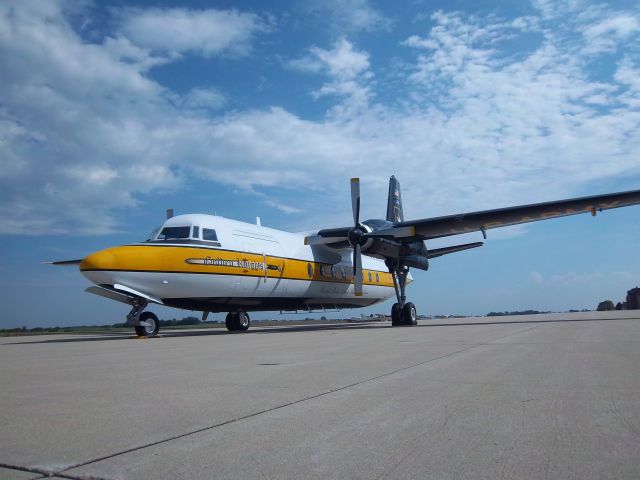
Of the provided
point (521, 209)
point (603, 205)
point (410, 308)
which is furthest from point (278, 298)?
point (603, 205)

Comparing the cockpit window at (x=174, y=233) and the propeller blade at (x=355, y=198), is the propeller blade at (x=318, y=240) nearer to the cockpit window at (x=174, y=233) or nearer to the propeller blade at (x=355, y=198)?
the propeller blade at (x=355, y=198)

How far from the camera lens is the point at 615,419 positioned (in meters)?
4.42

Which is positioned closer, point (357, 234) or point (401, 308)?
point (357, 234)

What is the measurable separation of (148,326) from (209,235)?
393cm

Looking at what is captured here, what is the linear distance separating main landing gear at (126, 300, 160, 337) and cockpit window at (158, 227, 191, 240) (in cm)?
255

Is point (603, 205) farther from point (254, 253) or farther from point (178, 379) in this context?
point (178, 379)

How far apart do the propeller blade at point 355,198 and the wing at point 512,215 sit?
1.85 m

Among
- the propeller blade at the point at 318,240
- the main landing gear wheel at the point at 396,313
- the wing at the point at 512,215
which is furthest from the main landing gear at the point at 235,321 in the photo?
the wing at the point at 512,215

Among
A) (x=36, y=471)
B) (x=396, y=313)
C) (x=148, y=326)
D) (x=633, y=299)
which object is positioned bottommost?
(x=36, y=471)

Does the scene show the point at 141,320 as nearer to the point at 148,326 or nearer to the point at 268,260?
the point at 148,326

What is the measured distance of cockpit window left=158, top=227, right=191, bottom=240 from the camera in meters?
19.1

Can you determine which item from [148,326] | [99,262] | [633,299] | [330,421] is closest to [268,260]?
[148,326]

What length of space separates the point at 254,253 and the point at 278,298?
288cm

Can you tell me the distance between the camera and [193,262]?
61.2 ft
